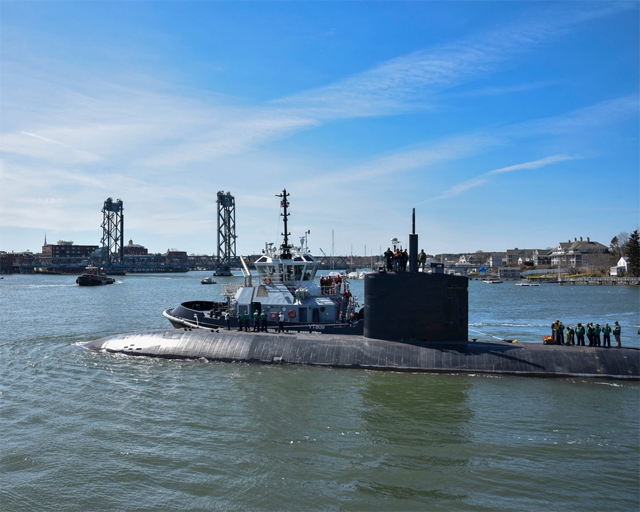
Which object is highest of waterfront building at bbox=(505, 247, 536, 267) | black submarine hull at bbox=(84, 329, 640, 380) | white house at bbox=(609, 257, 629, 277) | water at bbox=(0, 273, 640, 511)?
waterfront building at bbox=(505, 247, 536, 267)

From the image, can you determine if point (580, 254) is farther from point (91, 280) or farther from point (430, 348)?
point (430, 348)

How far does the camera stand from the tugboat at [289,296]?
25.4 metres

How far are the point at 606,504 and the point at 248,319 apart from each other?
16.9 metres

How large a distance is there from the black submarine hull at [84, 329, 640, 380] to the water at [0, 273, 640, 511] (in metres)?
0.47

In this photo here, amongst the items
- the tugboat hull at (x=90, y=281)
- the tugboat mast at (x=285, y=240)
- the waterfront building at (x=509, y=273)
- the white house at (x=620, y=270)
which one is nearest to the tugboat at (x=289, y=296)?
the tugboat mast at (x=285, y=240)

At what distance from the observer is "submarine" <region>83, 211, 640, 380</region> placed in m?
18.5

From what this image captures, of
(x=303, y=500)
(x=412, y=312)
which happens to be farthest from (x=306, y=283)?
(x=303, y=500)

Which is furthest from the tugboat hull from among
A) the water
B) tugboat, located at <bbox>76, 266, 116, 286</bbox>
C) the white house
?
the white house

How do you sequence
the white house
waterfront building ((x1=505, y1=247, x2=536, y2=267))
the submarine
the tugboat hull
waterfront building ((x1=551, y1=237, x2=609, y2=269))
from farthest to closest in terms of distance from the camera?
waterfront building ((x1=505, y1=247, x2=536, y2=267)) → waterfront building ((x1=551, y1=237, x2=609, y2=269)) → the white house → the tugboat hull → the submarine

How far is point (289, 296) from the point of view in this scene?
2570 centimetres

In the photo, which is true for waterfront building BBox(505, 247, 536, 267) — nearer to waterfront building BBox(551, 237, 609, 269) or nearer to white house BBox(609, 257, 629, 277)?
waterfront building BBox(551, 237, 609, 269)

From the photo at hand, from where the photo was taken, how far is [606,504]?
10.3 meters

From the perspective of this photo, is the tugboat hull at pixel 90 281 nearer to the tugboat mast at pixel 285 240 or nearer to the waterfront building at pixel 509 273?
the tugboat mast at pixel 285 240

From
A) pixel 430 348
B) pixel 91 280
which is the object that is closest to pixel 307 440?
pixel 430 348
